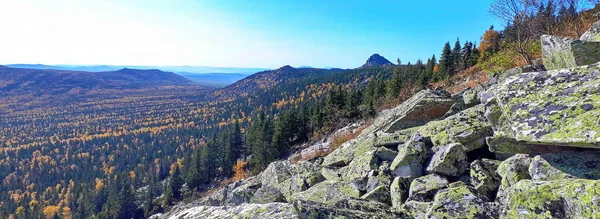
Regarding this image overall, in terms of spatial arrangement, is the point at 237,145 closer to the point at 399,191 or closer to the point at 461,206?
the point at 399,191

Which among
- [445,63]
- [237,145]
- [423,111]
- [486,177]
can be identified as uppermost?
[445,63]

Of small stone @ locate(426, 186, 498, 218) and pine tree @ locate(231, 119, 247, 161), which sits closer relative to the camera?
small stone @ locate(426, 186, 498, 218)

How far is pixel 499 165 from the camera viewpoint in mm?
6738

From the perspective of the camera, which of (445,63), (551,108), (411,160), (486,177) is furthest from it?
(445,63)

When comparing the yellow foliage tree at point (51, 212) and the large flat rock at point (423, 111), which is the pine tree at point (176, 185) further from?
the large flat rock at point (423, 111)

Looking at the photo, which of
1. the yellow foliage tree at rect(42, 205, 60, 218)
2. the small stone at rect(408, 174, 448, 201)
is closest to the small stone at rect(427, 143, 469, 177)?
the small stone at rect(408, 174, 448, 201)

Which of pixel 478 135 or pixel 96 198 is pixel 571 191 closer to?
pixel 478 135

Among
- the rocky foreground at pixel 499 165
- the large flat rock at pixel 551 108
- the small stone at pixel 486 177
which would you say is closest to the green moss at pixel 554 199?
the rocky foreground at pixel 499 165

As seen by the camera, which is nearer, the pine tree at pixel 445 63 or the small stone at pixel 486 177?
the small stone at pixel 486 177

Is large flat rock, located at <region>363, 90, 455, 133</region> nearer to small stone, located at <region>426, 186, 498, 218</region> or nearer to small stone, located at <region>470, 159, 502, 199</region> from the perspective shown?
small stone, located at <region>470, 159, 502, 199</region>

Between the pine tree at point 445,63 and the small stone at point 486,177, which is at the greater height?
the pine tree at point 445,63

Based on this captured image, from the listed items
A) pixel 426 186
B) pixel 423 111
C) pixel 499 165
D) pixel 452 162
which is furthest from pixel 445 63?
pixel 426 186

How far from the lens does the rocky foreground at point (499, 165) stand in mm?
4801

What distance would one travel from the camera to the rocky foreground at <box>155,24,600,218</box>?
189 inches
